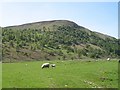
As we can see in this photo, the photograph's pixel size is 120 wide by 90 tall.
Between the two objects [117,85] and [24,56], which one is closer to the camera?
[117,85]

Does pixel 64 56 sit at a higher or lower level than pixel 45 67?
lower

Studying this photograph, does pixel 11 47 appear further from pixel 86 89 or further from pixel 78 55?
pixel 86 89

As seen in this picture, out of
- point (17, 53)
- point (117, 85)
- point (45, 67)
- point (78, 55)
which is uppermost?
point (117, 85)

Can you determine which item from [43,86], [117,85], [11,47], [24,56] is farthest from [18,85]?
[11,47]

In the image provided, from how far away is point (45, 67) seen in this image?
61906 mm

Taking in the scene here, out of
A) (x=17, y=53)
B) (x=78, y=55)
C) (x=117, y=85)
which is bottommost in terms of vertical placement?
(x=78, y=55)

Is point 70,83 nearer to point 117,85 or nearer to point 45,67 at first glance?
point 117,85

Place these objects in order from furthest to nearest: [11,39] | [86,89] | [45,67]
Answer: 1. [11,39]
2. [45,67]
3. [86,89]

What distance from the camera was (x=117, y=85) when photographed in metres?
37.5

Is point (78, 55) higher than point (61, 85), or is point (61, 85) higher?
point (61, 85)

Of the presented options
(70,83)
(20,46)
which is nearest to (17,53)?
(20,46)

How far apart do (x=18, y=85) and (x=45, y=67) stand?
2762 cm

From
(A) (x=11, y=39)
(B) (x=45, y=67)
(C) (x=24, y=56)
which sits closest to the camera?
(B) (x=45, y=67)

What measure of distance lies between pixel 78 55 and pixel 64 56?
14876 millimetres
